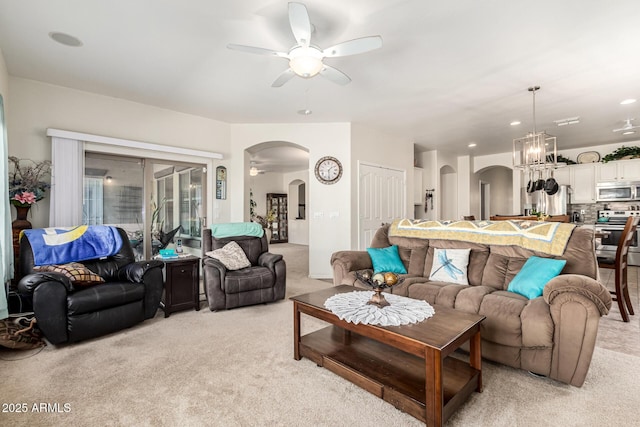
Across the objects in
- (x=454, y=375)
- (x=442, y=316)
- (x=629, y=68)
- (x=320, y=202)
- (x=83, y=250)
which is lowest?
(x=454, y=375)

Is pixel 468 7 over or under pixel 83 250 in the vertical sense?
over

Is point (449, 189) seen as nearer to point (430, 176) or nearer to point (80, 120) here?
point (430, 176)

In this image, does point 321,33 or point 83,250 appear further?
point 83,250

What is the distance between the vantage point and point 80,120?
387cm

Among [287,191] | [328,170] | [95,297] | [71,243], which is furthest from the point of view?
[287,191]

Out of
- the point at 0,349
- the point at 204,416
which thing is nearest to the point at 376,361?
the point at 204,416

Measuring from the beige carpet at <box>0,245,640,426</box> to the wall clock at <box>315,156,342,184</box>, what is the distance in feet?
10.2

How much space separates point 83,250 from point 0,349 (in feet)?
3.24

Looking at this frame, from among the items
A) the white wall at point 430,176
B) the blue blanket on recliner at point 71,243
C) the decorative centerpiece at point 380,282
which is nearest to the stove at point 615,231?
the white wall at point 430,176

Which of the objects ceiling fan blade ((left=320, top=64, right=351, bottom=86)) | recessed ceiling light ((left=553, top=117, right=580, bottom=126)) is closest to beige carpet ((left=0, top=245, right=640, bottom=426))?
ceiling fan blade ((left=320, top=64, right=351, bottom=86))

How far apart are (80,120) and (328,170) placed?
3.50m

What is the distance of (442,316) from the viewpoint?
6.31 ft

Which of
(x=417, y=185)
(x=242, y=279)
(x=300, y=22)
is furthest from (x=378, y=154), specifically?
(x=300, y=22)

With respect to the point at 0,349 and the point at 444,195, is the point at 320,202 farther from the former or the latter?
the point at 444,195
